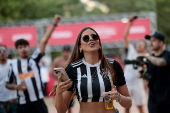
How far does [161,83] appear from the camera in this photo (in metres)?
4.68

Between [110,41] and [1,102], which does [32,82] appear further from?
[110,41]

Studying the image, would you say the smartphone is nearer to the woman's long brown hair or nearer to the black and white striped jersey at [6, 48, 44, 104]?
the woman's long brown hair

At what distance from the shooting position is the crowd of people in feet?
9.75

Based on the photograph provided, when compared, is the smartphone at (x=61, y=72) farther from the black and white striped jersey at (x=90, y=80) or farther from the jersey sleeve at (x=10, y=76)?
the jersey sleeve at (x=10, y=76)

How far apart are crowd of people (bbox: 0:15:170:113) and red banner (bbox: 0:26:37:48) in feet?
30.3

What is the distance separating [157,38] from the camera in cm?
493

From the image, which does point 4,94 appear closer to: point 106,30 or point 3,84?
point 3,84

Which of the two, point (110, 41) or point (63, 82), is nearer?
point (63, 82)

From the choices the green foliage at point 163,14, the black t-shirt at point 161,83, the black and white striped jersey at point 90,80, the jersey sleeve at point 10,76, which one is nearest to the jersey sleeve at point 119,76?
the black and white striped jersey at point 90,80

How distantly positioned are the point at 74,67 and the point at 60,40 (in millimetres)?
13009

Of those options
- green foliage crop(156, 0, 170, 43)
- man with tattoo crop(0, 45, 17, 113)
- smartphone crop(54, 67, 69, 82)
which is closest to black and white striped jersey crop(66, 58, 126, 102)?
smartphone crop(54, 67, 69, 82)

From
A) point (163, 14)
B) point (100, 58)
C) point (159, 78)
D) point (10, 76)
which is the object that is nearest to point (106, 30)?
point (159, 78)

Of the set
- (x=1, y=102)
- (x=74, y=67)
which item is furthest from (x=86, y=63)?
(x=1, y=102)

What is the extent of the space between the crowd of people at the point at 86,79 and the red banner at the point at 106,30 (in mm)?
8448
